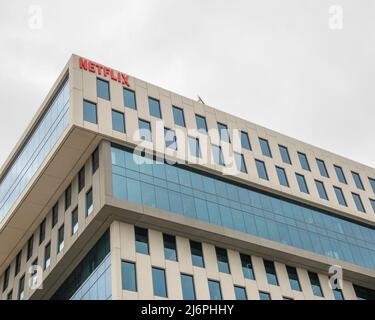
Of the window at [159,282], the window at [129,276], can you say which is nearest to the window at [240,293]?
the window at [159,282]

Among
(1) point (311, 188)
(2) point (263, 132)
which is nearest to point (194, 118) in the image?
(2) point (263, 132)

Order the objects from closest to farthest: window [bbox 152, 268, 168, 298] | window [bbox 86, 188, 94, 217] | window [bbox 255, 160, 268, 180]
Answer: window [bbox 152, 268, 168, 298] < window [bbox 86, 188, 94, 217] < window [bbox 255, 160, 268, 180]

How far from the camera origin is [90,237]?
38.8 m

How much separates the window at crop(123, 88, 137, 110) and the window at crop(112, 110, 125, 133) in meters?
1.17

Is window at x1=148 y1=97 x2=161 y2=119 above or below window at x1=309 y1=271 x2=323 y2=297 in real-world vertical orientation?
above

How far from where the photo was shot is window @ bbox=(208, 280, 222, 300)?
3831cm

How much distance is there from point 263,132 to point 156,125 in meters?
11.1

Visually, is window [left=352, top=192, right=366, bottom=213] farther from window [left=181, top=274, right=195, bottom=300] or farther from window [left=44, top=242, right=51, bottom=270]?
window [left=44, top=242, right=51, bottom=270]

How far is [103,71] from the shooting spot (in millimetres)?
42938

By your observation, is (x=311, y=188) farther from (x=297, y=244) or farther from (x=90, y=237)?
(x=90, y=237)

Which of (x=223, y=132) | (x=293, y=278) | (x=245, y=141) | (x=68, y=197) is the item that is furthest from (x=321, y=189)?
(x=68, y=197)

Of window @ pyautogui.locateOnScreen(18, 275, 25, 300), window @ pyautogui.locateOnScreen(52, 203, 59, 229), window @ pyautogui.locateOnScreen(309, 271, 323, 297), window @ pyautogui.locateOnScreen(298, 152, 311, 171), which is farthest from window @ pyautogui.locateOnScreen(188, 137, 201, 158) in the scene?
window @ pyautogui.locateOnScreen(18, 275, 25, 300)

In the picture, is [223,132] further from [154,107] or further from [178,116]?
[154,107]
